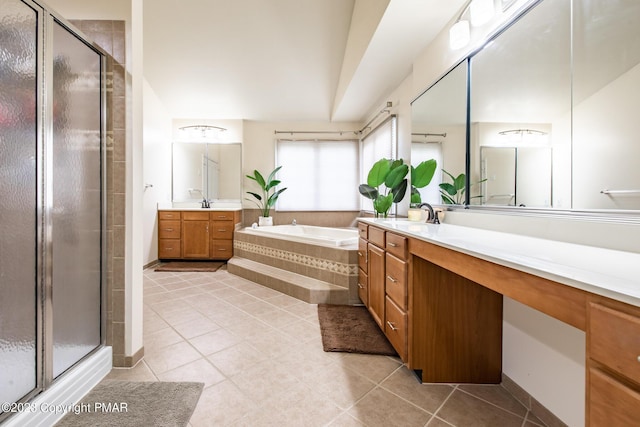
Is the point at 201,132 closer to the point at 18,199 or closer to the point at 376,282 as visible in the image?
the point at 18,199

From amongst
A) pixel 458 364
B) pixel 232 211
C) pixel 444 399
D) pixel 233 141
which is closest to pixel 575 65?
pixel 458 364

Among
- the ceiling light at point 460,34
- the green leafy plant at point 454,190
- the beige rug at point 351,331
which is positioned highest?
the ceiling light at point 460,34

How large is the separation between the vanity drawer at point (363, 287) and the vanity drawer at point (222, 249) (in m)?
2.51

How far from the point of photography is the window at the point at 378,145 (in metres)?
3.22

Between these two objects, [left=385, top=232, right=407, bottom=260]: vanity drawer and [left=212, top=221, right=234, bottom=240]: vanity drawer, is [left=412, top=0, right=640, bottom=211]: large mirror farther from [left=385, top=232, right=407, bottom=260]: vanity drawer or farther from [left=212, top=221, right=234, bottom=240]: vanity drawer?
[left=212, top=221, right=234, bottom=240]: vanity drawer

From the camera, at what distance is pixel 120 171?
1.60 metres

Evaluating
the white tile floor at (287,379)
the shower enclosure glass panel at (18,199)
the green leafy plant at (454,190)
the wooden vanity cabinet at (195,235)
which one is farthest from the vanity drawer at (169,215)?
the green leafy plant at (454,190)

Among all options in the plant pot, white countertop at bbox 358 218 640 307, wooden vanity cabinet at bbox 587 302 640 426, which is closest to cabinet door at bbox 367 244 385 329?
white countertop at bbox 358 218 640 307

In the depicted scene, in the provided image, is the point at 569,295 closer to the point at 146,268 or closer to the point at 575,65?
the point at 575,65

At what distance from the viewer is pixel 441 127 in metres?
2.12

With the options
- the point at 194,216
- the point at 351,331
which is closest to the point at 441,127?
the point at 351,331

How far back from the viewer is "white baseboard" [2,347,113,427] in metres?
1.10

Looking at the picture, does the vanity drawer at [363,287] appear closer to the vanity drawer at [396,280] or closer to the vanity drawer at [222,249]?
the vanity drawer at [396,280]

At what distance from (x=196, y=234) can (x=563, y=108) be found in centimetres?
442
